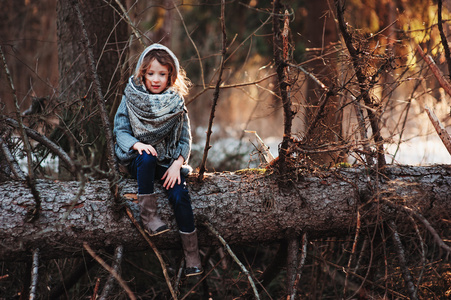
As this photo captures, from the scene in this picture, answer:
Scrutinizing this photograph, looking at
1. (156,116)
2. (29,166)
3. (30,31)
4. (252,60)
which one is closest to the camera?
(29,166)

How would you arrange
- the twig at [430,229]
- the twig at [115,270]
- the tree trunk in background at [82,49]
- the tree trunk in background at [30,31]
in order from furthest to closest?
the tree trunk in background at [30,31]
the tree trunk in background at [82,49]
the twig at [115,270]
the twig at [430,229]

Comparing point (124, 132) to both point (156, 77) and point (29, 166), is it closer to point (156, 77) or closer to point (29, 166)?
point (156, 77)

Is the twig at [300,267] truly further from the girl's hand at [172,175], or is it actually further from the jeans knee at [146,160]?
the jeans knee at [146,160]

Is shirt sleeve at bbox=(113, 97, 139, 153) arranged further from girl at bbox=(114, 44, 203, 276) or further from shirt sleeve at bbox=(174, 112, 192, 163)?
shirt sleeve at bbox=(174, 112, 192, 163)

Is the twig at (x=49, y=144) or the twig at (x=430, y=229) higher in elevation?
the twig at (x=49, y=144)

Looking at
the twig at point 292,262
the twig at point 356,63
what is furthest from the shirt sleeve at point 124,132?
the twig at point 356,63

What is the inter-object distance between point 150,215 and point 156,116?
694 mm

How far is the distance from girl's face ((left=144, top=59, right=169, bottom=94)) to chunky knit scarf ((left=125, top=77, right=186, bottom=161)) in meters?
0.06

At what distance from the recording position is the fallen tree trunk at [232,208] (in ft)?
9.04

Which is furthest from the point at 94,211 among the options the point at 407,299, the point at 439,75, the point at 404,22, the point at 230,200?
the point at 404,22

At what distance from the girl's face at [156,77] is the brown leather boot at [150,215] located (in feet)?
2.62

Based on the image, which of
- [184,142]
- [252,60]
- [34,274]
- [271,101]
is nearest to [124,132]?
[184,142]

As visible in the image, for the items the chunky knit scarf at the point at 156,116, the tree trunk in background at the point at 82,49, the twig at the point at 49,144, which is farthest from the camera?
the tree trunk in background at the point at 82,49

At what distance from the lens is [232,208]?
302cm
